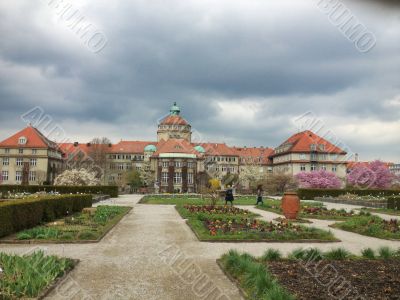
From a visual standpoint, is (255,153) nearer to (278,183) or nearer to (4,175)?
(278,183)

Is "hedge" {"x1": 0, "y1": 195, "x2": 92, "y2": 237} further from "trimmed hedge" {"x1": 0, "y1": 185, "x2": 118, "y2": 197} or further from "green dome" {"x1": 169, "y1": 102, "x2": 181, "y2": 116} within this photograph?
"green dome" {"x1": 169, "y1": 102, "x2": 181, "y2": 116}

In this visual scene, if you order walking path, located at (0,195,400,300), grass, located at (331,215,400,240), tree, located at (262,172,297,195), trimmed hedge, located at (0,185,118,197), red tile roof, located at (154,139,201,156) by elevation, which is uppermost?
red tile roof, located at (154,139,201,156)

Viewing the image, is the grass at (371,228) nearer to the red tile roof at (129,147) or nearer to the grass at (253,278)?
the grass at (253,278)

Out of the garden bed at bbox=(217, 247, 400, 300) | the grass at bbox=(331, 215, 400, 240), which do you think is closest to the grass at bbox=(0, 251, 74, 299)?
the garden bed at bbox=(217, 247, 400, 300)

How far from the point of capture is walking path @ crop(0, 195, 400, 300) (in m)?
6.68

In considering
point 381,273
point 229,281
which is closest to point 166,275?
point 229,281

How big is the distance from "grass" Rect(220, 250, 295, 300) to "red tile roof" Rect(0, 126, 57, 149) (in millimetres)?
84092

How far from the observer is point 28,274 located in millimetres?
6742

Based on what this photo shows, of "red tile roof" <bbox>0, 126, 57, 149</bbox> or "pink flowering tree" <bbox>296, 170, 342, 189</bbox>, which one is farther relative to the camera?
"red tile roof" <bbox>0, 126, 57, 149</bbox>

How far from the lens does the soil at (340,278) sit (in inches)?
246

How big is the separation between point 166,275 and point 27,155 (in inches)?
3332

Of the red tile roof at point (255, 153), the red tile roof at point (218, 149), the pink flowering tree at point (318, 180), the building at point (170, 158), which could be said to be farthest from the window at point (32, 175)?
the pink flowering tree at point (318, 180)

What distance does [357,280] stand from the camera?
7125 millimetres

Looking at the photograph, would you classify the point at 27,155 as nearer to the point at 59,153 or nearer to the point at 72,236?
the point at 59,153
